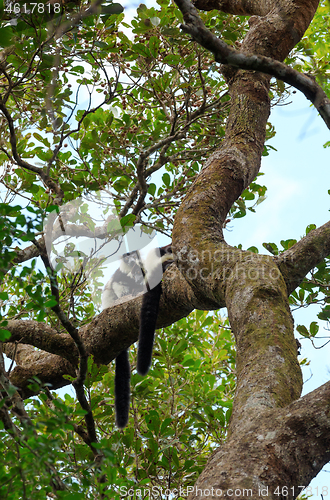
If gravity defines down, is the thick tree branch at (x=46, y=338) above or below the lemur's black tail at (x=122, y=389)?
above

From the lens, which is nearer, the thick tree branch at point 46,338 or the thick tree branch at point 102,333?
the thick tree branch at point 102,333

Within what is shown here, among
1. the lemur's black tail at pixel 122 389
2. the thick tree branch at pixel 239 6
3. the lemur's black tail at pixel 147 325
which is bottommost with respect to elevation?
the lemur's black tail at pixel 122 389

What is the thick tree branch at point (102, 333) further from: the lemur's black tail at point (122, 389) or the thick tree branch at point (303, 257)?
the thick tree branch at point (303, 257)

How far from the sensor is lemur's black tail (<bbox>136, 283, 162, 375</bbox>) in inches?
107

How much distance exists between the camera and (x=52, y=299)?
1.16 m

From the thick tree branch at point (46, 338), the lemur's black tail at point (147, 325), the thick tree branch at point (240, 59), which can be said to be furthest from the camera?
the thick tree branch at point (46, 338)

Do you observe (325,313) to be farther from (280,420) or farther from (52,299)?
(52,299)

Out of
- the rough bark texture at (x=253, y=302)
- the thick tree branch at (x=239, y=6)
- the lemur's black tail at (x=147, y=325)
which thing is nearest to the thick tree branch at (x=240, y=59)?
the rough bark texture at (x=253, y=302)

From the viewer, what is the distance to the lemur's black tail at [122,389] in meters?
2.87

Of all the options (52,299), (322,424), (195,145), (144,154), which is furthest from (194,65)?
(322,424)

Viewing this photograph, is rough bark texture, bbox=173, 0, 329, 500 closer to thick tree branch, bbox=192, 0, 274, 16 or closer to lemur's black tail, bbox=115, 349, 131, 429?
thick tree branch, bbox=192, 0, 274, 16

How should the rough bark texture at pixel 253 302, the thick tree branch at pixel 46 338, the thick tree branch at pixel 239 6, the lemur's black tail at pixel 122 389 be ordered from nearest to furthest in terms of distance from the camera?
the rough bark texture at pixel 253 302, the lemur's black tail at pixel 122 389, the thick tree branch at pixel 46 338, the thick tree branch at pixel 239 6

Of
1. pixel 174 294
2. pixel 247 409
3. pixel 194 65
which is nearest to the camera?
pixel 247 409

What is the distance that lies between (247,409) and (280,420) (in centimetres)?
14
